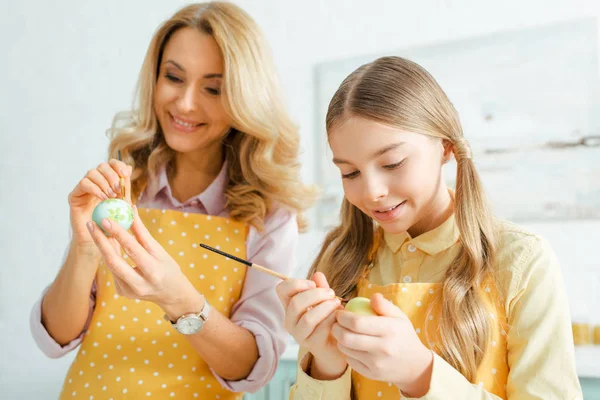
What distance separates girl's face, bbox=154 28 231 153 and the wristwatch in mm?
392

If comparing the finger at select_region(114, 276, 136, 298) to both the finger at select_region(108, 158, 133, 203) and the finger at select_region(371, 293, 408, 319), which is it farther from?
the finger at select_region(371, 293, 408, 319)

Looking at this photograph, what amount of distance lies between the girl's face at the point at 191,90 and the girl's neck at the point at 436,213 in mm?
543

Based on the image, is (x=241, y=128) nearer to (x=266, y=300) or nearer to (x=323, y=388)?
(x=266, y=300)

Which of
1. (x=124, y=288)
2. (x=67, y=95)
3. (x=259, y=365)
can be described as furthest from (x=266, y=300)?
(x=67, y=95)

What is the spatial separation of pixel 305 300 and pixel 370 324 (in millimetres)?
125

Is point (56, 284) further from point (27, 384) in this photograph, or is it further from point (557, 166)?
point (557, 166)

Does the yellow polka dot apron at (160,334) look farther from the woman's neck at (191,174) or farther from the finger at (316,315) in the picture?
the finger at (316,315)

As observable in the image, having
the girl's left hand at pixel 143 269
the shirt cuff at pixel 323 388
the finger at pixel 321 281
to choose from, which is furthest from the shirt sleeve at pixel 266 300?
the finger at pixel 321 281

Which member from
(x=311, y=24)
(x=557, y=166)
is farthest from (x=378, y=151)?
(x=311, y=24)

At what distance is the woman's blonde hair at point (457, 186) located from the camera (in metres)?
0.90

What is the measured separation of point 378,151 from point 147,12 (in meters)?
2.07

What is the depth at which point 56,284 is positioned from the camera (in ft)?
4.26

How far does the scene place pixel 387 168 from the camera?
932 millimetres

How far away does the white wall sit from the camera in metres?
2.39
